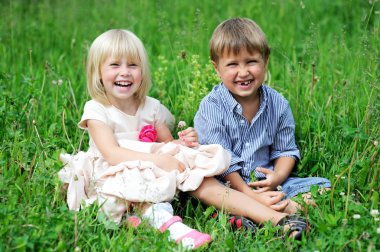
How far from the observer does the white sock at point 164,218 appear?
9.82 ft

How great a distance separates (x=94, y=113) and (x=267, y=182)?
1.06m

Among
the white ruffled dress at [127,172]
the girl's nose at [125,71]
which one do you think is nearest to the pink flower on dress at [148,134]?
the white ruffled dress at [127,172]

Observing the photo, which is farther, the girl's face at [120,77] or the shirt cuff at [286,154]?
the shirt cuff at [286,154]

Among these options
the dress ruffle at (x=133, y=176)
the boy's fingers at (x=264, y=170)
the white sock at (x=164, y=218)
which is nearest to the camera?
the white sock at (x=164, y=218)

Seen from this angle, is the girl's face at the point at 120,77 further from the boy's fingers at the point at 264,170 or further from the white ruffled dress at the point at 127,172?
the boy's fingers at the point at 264,170

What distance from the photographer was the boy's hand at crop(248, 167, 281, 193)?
11.3 feet

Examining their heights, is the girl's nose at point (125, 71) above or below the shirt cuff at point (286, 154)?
above

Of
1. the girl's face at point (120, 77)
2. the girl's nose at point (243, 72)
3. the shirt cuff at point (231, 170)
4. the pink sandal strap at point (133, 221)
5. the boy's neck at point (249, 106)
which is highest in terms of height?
the girl's nose at point (243, 72)

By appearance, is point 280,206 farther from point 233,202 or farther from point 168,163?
point 168,163

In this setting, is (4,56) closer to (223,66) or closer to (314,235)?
(223,66)

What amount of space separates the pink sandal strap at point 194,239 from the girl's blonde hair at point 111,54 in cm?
108

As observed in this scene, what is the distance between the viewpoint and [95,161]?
3525 mm

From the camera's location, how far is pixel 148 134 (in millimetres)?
3672

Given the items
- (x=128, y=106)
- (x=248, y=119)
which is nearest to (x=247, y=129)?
(x=248, y=119)
